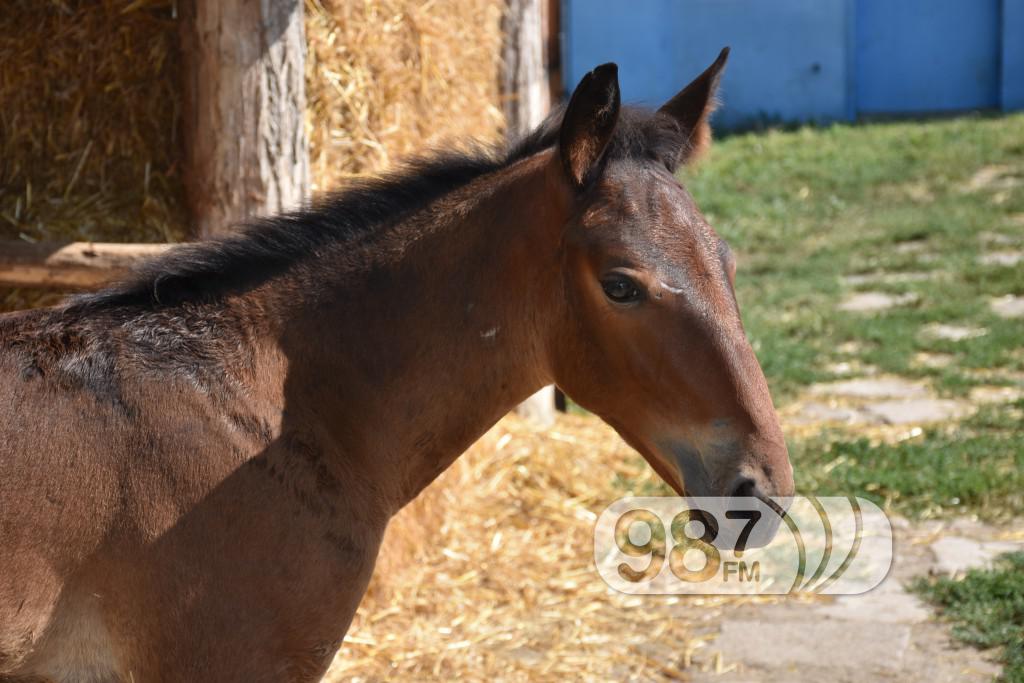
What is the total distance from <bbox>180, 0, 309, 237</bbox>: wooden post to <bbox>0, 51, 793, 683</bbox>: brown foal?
1.20 meters

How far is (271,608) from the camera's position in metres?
2.37

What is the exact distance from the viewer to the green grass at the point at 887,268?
223 inches

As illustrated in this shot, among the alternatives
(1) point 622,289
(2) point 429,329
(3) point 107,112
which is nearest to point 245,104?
(3) point 107,112

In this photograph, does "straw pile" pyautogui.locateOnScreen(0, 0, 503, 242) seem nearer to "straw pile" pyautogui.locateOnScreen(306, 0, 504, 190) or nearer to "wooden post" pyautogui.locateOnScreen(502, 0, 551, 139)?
"straw pile" pyautogui.locateOnScreen(306, 0, 504, 190)

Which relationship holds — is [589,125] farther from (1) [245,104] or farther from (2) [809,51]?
(2) [809,51]

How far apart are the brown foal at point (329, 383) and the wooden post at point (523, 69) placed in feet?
12.5

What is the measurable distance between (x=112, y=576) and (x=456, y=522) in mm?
3161

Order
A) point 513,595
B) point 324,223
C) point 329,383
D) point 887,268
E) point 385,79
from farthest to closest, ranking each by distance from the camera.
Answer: point 887,268
point 513,595
point 385,79
point 324,223
point 329,383

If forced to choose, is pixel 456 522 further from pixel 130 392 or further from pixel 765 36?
pixel 765 36

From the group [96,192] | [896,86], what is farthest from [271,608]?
[896,86]

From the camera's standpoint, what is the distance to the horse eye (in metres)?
2.45

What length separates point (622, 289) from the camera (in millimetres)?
2453
